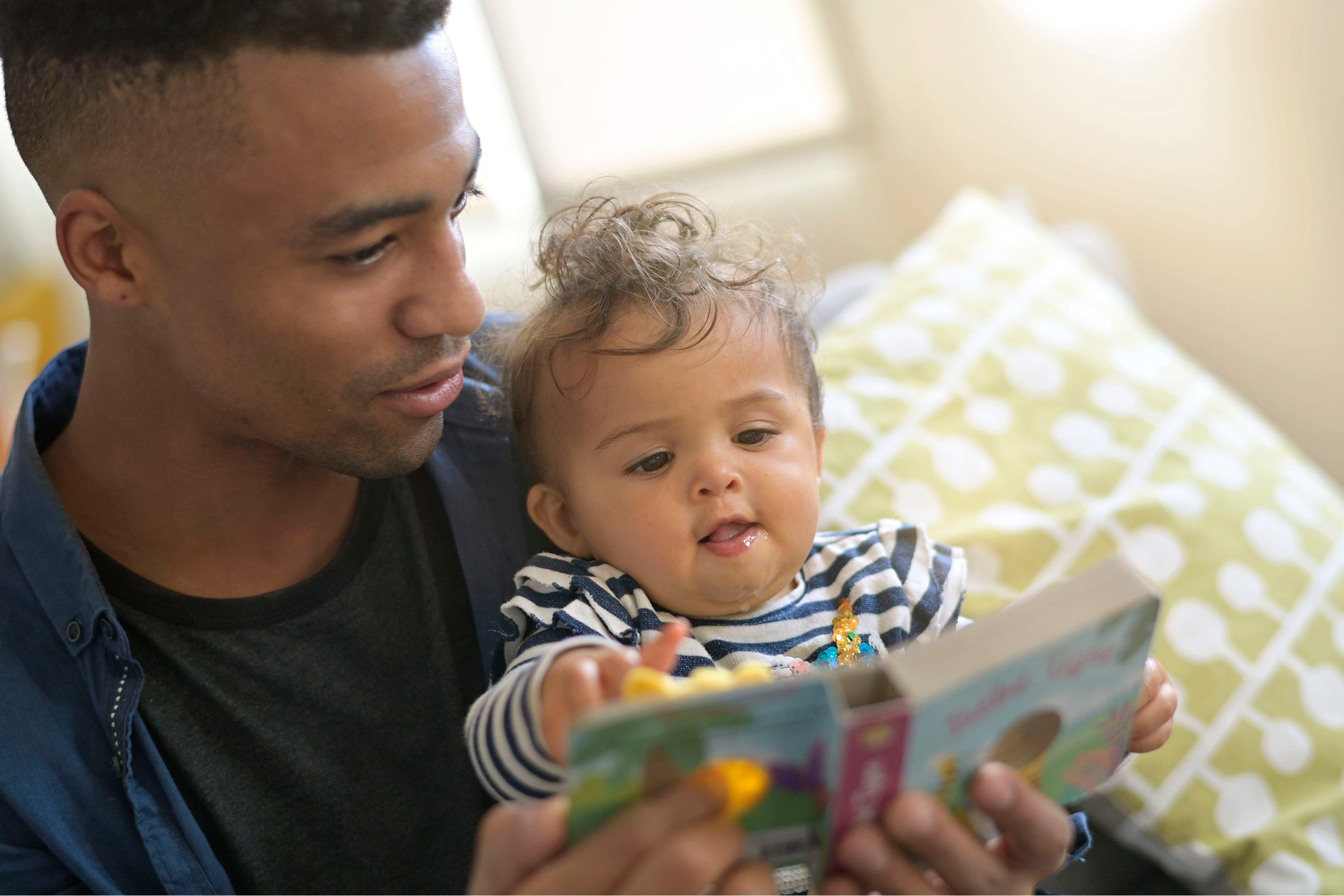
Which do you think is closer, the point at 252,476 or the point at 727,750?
the point at 727,750

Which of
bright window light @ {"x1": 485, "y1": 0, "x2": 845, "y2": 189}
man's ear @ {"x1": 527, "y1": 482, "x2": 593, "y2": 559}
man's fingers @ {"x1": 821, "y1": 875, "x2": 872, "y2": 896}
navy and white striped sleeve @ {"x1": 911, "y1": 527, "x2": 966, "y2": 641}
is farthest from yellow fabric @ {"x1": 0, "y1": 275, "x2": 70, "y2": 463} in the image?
man's fingers @ {"x1": 821, "y1": 875, "x2": 872, "y2": 896}

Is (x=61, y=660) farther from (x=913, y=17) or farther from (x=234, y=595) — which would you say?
(x=913, y=17)

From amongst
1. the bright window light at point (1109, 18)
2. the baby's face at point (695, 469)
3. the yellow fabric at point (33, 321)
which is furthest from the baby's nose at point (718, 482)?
the yellow fabric at point (33, 321)

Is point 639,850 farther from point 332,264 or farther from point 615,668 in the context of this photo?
point 332,264

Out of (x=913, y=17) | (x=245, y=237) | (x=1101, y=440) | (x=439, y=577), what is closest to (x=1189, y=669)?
(x=1101, y=440)

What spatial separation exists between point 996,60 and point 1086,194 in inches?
14.5

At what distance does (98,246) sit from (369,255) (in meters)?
0.28

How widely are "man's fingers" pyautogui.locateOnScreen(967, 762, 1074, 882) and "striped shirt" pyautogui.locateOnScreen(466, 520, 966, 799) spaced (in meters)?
0.30

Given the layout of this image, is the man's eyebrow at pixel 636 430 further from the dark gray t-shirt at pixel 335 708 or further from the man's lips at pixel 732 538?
the dark gray t-shirt at pixel 335 708

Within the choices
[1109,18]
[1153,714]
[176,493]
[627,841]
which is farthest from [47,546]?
[1109,18]

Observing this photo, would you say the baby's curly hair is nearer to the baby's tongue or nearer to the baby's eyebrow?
the baby's eyebrow

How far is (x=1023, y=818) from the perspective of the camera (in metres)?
0.77

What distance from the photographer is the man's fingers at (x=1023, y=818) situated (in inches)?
29.8

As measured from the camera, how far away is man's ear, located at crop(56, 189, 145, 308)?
3.53 ft
